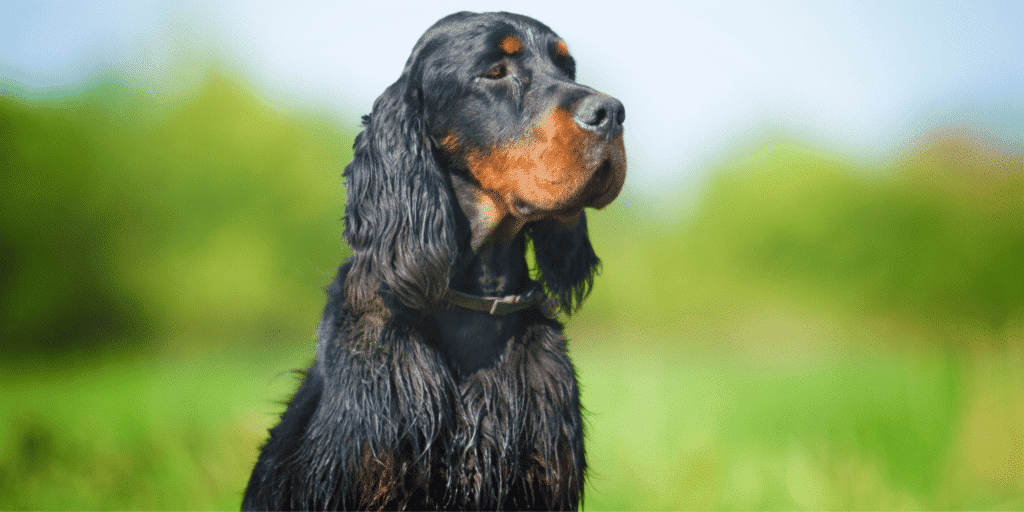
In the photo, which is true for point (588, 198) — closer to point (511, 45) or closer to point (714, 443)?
point (511, 45)

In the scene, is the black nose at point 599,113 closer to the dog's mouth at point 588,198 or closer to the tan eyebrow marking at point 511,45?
the dog's mouth at point 588,198

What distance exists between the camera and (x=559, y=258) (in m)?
2.37

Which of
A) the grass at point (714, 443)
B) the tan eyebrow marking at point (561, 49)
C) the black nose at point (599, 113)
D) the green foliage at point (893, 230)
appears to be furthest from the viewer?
the green foliage at point (893, 230)

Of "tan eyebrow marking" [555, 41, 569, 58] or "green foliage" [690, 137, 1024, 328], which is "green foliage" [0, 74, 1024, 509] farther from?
"tan eyebrow marking" [555, 41, 569, 58]

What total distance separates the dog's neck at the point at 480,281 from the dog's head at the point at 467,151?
0.02 meters

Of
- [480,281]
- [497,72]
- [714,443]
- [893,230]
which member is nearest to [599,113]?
[497,72]

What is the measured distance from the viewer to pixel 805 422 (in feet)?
15.4

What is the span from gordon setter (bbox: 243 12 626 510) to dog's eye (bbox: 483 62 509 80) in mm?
11

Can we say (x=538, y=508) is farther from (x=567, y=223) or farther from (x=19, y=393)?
(x=19, y=393)

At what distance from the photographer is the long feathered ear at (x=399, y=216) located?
2041mm

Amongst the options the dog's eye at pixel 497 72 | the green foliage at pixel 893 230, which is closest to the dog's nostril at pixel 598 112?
→ the dog's eye at pixel 497 72

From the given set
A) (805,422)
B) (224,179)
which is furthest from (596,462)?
(224,179)

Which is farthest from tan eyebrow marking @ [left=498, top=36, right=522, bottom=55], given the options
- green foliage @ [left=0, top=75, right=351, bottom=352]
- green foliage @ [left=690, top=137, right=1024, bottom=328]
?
green foliage @ [left=0, top=75, right=351, bottom=352]

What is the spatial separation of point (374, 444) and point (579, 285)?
3.10 feet
